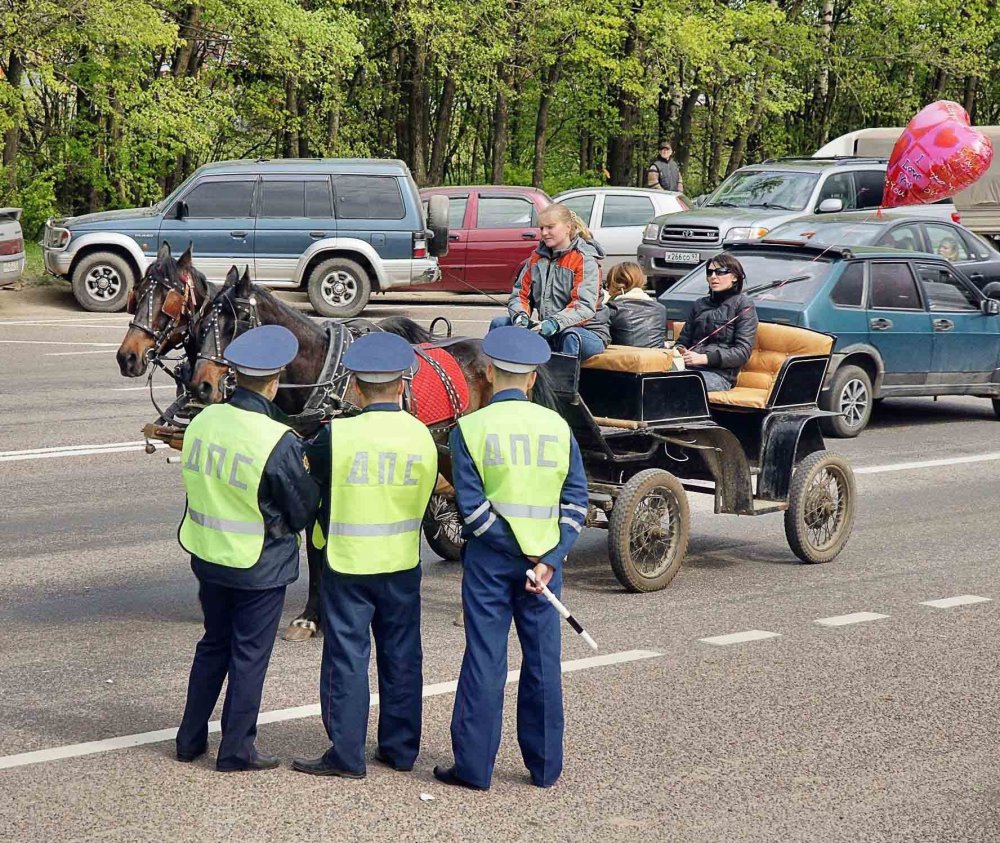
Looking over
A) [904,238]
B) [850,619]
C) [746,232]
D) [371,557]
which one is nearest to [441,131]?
[746,232]

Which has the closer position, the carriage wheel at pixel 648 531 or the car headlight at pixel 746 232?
the carriage wheel at pixel 648 531

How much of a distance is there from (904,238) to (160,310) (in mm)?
11298

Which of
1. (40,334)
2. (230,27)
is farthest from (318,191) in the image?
(230,27)

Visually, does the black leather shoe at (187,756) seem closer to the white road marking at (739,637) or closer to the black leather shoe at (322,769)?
the black leather shoe at (322,769)

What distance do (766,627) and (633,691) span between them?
1.46 meters

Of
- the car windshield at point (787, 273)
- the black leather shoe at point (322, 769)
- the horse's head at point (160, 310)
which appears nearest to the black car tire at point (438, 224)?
the car windshield at point (787, 273)

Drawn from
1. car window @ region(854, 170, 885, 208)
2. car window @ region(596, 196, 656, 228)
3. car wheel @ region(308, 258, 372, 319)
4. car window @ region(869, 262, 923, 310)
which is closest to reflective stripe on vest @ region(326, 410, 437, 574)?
car window @ region(869, 262, 923, 310)

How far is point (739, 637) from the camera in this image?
26.3 feet

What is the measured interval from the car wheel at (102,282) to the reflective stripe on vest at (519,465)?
17257mm

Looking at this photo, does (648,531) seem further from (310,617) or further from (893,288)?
(893,288)

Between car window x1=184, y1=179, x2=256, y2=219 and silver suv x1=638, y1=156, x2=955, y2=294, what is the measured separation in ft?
20.5

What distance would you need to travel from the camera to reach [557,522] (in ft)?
19.2

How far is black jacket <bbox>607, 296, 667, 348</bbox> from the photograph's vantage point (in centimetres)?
941

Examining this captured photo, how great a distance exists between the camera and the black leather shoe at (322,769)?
229 inches
